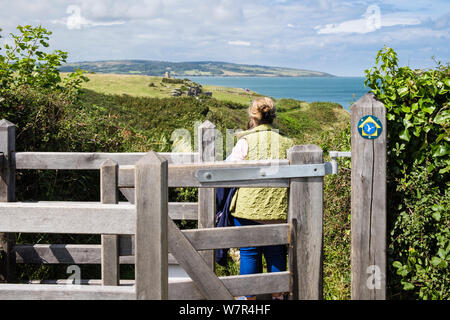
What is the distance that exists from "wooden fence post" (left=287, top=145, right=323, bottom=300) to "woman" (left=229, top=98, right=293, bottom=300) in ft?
2.02

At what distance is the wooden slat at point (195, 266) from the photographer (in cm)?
271

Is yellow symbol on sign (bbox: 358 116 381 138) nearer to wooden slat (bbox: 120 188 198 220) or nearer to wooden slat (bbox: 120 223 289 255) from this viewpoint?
wooden slat (bbox: 120 223 289 255)

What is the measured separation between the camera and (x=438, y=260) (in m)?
3.49

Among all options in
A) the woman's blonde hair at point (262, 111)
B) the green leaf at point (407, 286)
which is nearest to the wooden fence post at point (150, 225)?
the woman's blonde hair at point (262, 111)

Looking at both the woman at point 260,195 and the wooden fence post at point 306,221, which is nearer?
the wooden fence post at point 306,221

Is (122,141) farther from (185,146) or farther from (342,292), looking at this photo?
(342,292)

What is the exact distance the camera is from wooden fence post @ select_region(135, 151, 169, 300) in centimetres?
201

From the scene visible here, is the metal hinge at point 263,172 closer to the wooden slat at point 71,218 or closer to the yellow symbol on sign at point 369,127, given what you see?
the yellow symbol on sign at point 369,127

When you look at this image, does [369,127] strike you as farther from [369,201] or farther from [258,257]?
[258,257]

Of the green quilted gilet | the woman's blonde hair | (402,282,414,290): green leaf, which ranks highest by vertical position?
the woman's blonde hair

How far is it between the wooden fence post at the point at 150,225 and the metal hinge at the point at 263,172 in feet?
2.43

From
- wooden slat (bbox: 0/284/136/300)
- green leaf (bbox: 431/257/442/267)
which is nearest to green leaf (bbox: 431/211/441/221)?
green leaf (bbox: 431/257/442/267)
